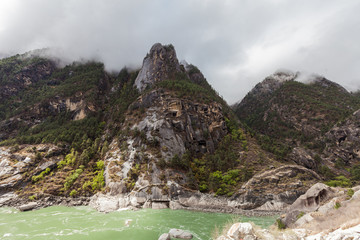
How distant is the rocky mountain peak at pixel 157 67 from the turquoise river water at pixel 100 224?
68207 mm

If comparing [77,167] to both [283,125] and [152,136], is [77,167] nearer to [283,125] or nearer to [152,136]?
[152,136]

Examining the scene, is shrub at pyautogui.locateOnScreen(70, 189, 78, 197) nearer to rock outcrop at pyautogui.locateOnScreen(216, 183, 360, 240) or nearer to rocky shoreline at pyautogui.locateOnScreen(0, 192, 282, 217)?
rocky shoreline at pyautogui.locateOnScreen(0, 192, 282, 217)

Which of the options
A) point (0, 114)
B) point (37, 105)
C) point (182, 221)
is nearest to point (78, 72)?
point (37, 105)

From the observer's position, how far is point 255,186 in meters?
47.0

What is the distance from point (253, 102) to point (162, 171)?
127242mm

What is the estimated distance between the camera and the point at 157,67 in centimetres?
9925

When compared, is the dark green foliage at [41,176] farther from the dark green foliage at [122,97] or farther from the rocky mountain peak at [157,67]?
the rocky mountain peak at [157,67]

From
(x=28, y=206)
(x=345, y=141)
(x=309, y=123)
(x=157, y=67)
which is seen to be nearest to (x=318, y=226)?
(x=28, y=206)

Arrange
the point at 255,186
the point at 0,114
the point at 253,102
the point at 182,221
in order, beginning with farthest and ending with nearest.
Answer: the point at 253,102 < the point at 0,114 < the point at 255,186 < the point at 182,221

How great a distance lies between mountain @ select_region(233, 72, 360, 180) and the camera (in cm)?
7150

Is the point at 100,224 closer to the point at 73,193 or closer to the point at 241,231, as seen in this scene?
the point at 73,193

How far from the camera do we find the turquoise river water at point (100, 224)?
24.8m

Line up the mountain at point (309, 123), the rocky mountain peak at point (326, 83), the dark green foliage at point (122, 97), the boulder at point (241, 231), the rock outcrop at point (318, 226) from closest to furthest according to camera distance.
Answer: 1. the rock outcrop at point (318, 226)
2. the boulder at point (241, 231)
3. the mountain at point (309, 123)
4. the dark green foliage at point (122, 97)
5. the rocky mountain peak at point (326, 83)

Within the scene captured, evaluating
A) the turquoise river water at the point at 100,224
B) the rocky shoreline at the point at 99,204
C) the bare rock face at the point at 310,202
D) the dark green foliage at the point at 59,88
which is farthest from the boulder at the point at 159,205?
the dark green foliage at the point at 59,88
